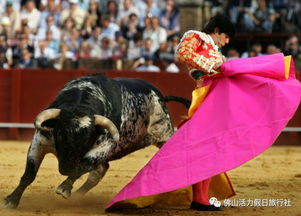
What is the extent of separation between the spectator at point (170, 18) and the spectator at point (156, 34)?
341mm

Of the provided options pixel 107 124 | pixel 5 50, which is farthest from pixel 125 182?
pixel 5 50

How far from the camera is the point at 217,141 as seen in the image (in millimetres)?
5117

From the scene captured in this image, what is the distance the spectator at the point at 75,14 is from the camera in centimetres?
1180

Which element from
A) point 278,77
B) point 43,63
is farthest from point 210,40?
point 43,63

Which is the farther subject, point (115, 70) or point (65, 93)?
point (115, 70)

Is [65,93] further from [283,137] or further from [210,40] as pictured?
[283,137]

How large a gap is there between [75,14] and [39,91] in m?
1.28

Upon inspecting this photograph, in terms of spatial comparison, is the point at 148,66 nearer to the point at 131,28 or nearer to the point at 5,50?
the point at 131,28

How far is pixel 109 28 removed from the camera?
11.6 metres

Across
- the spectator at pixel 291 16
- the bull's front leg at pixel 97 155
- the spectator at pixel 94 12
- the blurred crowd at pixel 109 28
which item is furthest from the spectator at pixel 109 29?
the bull's front leg at pixel 97 155

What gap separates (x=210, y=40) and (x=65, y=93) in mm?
972

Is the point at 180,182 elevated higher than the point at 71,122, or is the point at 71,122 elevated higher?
the point at 71,122

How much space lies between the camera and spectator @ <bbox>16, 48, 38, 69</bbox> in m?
11.5

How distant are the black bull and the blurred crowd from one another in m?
5.13
